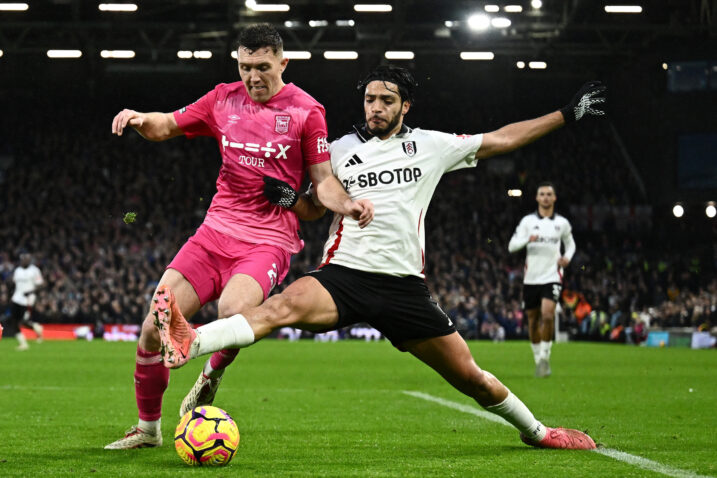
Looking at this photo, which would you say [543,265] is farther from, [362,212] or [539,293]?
[362,212]

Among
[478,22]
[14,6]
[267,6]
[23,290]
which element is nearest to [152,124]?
[23,290]

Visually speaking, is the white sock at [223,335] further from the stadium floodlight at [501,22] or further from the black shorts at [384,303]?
the stadium floodlight at [501,22]

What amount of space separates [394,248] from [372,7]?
24.0 meters

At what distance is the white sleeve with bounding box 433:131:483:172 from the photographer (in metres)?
5.96

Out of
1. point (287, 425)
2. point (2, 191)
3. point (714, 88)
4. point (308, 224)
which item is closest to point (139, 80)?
point (2, 191)

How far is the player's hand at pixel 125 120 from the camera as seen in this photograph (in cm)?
574

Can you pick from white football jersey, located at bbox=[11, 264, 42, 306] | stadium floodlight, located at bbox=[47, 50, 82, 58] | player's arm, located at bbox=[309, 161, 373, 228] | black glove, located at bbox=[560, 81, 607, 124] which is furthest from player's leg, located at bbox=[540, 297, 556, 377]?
stadium floodlight, located at bbox=[47, 50, 82, 58]

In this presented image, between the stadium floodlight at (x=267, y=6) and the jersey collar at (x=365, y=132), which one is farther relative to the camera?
the stadium floodlight at (x=267, y=6)

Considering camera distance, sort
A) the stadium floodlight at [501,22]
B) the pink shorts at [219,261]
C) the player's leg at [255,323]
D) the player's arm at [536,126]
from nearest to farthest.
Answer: the player's leg at [255,323], the player's arm at [536,126], the pink shorts at [219,261], the stadium floodlight at [501,22]

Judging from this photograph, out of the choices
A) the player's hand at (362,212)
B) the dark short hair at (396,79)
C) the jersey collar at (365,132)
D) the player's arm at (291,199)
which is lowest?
the player's hand at (362,212)

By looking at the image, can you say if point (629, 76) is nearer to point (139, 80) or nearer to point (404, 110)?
point (139, 80)

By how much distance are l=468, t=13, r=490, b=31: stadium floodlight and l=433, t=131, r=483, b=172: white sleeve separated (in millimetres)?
23589

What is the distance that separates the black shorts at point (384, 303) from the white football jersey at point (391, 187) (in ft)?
0.21

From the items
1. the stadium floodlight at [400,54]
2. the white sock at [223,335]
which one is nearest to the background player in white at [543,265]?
the white sock at [223,335]
